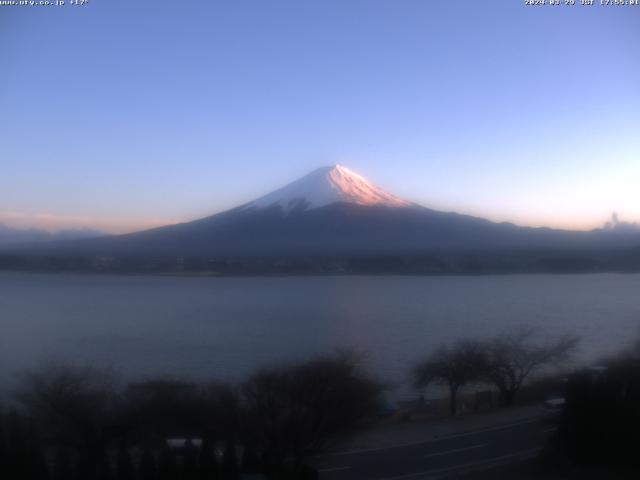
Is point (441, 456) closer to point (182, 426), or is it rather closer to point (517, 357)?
point (182, 426)

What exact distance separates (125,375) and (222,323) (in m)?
5.71

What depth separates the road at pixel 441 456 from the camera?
4.06 m

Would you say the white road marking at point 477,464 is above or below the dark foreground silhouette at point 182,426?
below

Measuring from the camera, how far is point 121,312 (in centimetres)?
1476

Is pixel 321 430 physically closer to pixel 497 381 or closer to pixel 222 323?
pixel 497 381

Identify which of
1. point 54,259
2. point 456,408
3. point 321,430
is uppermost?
point 54,259

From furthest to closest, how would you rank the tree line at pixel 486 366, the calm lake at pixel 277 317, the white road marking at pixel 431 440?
the calm lake at pixel 277 317 < the tree line at pixel 486 366 < the white road marking at pixel 431 440

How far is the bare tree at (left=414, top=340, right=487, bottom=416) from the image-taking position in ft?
24.1

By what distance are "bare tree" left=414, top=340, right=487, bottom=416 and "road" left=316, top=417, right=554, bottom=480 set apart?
1935 mm

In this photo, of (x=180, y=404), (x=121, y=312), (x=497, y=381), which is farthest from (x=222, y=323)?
(x=180, y=404)

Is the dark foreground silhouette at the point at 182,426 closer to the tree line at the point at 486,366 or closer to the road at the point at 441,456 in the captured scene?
the road at the point at 441,456

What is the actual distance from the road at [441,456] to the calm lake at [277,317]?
2.33 meters

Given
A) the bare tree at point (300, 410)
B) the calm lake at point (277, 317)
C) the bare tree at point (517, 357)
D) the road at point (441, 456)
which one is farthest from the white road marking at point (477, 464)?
the calm lake at point (277, 317)

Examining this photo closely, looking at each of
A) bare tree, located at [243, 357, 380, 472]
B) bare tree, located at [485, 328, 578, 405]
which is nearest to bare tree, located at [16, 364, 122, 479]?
bare tree, located at [243, 357, 380, 472]
